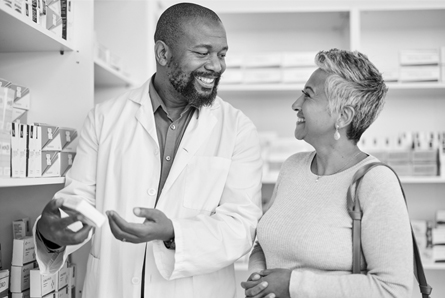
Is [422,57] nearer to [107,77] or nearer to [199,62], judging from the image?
[199,62]

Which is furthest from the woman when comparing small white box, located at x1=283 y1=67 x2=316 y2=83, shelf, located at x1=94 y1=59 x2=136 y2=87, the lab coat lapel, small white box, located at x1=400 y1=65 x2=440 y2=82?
small white box, located at x1=400 y1=65 x2=440 y2=82

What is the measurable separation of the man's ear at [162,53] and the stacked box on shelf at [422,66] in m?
1.54

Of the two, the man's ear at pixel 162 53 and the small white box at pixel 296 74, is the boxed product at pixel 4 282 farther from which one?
the small white box at pixel 296 74

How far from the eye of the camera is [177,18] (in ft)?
5.53

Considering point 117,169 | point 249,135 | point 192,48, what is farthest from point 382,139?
point 117,169

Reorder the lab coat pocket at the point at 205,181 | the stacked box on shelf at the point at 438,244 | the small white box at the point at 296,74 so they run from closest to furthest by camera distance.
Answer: the lab coat pocket at the point at 205,181 → the stacked box on shelf at the point at 438,244 → the small white box at the point at 296,74

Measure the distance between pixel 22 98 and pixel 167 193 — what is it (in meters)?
0.61

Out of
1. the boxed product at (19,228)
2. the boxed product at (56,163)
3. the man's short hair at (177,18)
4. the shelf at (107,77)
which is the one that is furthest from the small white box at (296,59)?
the boxed product at (19,228)

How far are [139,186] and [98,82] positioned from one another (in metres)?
1.08

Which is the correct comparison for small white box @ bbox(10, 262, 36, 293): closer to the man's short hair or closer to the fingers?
the fingers

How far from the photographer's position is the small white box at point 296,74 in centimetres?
270

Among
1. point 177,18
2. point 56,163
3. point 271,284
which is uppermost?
point 177,18

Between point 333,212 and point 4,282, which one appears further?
point 4,282

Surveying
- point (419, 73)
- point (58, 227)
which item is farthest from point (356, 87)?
point (419, 73)
